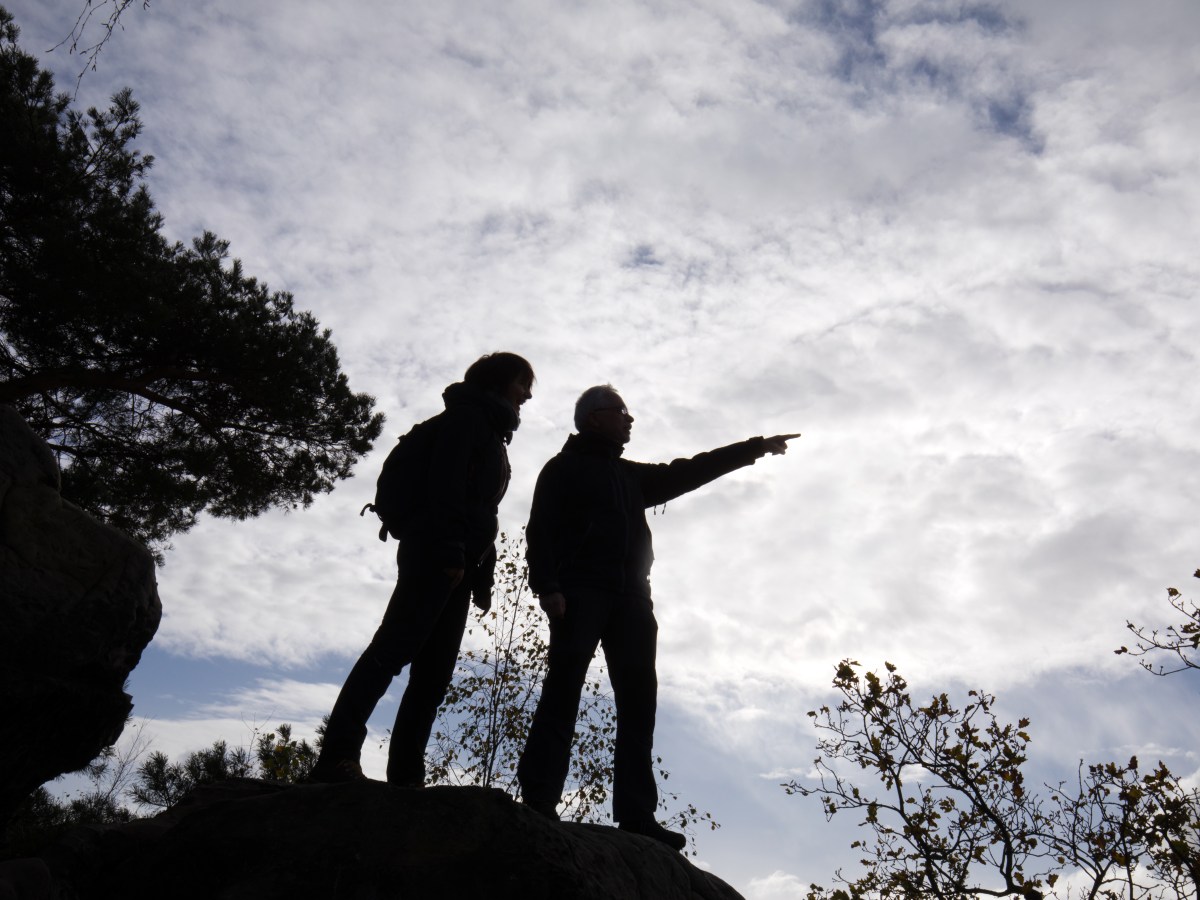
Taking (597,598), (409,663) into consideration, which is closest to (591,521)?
(597,598)

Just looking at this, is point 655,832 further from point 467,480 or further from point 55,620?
point 55,620

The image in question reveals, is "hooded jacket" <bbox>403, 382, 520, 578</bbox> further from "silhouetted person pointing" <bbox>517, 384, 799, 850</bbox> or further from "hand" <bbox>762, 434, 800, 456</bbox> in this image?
"hand" <bbox>762, 434, 800, 456</bbox>

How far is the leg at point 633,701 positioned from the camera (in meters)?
4.06

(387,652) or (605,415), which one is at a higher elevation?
(605,415)

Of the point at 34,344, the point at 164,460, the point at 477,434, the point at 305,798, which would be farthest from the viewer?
the point at 164,460

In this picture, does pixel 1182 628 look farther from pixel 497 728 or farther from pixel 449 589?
pixel 497 728

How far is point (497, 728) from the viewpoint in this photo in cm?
1242

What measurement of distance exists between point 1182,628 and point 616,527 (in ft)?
18.0

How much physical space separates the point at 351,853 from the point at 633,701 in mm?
1434

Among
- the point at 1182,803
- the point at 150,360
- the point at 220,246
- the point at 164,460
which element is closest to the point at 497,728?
the point at 164,460

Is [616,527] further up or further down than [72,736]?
further up

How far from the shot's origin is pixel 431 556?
3.98m

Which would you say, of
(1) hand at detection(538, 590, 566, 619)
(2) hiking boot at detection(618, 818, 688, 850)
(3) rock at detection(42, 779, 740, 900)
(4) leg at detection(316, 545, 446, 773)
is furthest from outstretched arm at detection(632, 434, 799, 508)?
(3) rock at detection(42, 779, 740, 900)

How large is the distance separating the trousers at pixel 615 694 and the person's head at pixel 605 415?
85cm
